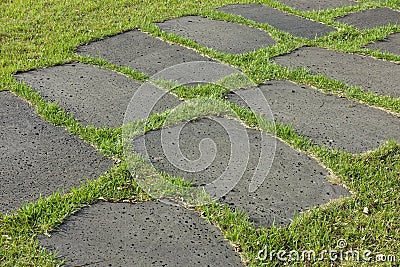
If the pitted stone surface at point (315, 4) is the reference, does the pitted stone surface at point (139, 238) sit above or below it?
below

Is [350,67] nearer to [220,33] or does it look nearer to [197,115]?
[220,33]

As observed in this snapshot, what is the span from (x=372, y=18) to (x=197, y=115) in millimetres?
2728

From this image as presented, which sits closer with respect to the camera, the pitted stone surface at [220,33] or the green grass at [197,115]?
the green grass at [197,115]

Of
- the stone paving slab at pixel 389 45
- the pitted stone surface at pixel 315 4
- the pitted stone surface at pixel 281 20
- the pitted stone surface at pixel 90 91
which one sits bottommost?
the stone paving slab at pixel 389 45

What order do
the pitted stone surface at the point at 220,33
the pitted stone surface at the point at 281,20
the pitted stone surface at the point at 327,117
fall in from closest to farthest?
the pitted stone surface at the point at 327,117, the pitted stone surface at the point at 220,33, the pitted stone surface at the point at 281,20

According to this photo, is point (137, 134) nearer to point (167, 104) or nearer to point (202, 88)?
point (167, 104)

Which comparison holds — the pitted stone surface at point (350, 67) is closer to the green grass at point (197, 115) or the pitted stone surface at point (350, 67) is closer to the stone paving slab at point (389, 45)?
the green grass at point (197, 115)

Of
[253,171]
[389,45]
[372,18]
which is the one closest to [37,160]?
[253,171]

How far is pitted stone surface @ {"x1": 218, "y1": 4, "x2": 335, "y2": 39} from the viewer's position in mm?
5056

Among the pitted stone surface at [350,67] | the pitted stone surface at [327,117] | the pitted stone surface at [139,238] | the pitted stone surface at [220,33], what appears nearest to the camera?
the pitted stone surface at [139,238]

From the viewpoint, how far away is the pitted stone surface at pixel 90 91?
11.7 ft

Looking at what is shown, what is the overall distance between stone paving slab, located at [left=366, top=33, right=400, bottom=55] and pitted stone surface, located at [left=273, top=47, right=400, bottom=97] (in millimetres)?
272

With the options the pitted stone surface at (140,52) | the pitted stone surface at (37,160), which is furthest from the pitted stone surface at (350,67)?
the pitted stone surface at (37,160)

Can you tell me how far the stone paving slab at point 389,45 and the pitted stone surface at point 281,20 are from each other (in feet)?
1.43
